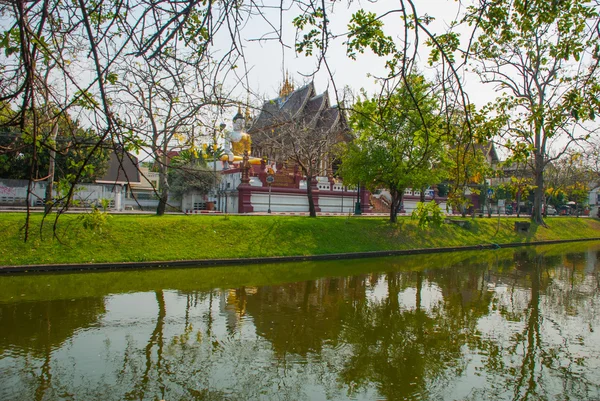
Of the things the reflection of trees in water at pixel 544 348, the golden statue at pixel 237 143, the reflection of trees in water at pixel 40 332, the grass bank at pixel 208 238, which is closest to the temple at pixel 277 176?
the golden statue at pixel 237 143

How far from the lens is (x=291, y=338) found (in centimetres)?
761

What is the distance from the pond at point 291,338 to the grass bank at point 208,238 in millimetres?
1497

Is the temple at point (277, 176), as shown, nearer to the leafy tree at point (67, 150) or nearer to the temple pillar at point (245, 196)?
the temple pillar at point (245, 196)

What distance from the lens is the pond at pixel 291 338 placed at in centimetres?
573

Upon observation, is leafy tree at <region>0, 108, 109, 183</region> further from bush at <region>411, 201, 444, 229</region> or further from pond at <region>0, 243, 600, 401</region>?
bush at <region>411, 201, 444, 229</region>

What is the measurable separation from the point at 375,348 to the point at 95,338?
4.37 meters

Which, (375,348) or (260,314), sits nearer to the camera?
(375,348)

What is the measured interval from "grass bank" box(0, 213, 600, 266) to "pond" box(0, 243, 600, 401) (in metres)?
1.50

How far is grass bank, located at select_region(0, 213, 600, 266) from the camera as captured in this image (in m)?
13.9

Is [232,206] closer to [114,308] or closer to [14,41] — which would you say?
[114,308]

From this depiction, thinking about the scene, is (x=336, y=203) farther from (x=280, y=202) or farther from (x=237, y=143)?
(x=237, y=143)

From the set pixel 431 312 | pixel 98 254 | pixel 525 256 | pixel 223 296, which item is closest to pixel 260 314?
pixel 223 296

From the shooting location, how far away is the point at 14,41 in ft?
13.3

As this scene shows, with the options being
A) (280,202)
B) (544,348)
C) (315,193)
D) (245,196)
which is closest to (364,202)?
(315,193)
